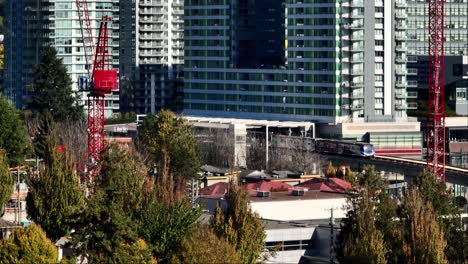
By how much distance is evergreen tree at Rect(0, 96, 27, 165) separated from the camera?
88750mm

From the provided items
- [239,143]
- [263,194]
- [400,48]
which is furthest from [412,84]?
[263,194]

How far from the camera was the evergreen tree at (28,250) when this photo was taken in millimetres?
51688

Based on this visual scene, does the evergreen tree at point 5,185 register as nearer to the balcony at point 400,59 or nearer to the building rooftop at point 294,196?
the building rooftop at point 294,196

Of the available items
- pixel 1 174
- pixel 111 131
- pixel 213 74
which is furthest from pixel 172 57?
pixel 1 174

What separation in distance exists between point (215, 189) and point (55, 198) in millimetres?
18952

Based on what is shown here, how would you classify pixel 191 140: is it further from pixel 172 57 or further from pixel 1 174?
pixel 172 57

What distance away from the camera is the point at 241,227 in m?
58.2

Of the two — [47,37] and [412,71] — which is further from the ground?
[47,37]

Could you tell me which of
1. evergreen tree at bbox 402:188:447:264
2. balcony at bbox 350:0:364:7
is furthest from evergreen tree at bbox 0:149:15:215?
balcony at bbox 350:0:364:7

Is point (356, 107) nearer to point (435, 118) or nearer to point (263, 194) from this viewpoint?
point (435, 118)

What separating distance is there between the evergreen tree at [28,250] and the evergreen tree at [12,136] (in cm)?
3615

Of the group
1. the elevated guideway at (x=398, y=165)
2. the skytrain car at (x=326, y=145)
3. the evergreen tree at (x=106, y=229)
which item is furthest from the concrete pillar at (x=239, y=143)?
the evergreen tree at (x=106, y=229)

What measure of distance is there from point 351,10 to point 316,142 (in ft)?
34.6

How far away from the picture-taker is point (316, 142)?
350 ft
